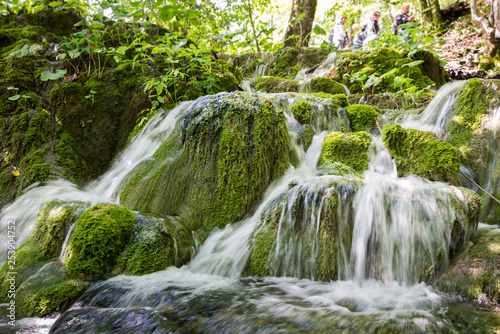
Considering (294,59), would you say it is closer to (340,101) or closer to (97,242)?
(340,101)

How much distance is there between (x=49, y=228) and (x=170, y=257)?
1263 mm

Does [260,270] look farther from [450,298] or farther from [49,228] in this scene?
[49,228]

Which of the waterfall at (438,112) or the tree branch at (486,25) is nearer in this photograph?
the waterfall at (438,112)

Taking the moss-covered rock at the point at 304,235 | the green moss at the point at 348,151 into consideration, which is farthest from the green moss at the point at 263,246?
the green moss at the point at 348,151

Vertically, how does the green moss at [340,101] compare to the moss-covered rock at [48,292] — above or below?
above

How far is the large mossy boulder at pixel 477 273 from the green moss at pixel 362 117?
2837mm

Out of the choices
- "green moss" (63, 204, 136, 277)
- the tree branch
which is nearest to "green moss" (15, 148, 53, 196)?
"green moss" (63, 204, 136, 277)

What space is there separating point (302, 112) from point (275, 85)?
8.73ft

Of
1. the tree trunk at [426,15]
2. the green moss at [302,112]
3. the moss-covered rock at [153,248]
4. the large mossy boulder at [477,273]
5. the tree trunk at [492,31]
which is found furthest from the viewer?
the tree trunk at [426,15]

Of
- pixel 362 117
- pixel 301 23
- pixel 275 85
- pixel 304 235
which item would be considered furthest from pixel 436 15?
pixel 304 235

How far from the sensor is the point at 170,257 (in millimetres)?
2998

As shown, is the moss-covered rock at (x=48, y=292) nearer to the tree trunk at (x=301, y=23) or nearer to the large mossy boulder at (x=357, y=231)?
the large mossy boulder at (x=357, y=231)

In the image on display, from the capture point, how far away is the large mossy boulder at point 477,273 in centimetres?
219

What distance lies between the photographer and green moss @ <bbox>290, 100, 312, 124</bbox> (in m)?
4.91
